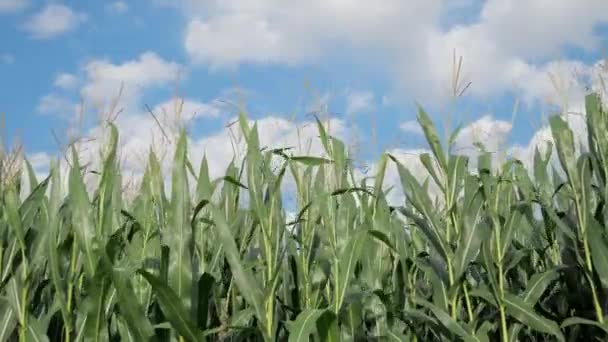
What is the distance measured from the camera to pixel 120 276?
A: 253 cm

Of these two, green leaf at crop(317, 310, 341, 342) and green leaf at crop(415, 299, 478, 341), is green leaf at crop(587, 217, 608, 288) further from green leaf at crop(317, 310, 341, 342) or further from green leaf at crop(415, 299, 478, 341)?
green leaf at crop(317, 310, 341, 342)

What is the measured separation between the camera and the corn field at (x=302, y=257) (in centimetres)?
262

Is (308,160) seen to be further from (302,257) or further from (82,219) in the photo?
(82,219)

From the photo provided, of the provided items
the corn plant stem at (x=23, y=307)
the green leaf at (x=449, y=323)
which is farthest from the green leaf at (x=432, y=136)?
the corn plant stem at (x=23, y=307)

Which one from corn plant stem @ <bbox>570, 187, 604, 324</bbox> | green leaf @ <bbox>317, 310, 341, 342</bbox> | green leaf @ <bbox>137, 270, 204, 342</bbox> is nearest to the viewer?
green leaf @ <bbox>137, 270, 204, 342</bbox>

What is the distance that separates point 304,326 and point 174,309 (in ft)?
1.58

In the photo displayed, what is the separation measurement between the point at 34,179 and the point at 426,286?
222 centimetres

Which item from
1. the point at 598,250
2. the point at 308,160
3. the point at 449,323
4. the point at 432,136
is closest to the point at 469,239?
the point at 449,323

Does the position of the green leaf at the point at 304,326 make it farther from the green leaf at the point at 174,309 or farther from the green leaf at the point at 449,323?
the green leaf at the point at 449,323

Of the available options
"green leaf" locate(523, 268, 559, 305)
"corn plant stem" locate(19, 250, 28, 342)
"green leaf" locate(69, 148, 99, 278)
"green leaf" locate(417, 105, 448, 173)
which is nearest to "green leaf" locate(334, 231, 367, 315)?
"green leaf" locate(417, 105, 448, 173)

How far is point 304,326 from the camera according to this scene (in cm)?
250

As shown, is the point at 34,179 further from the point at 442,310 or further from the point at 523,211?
the point at 523,211

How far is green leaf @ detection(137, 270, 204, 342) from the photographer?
2.40 m

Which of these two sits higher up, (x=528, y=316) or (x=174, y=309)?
(x=174, y=309)
